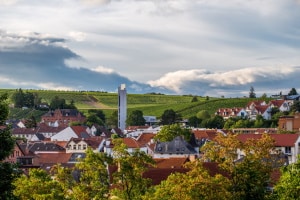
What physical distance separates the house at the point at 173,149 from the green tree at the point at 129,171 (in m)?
71.7

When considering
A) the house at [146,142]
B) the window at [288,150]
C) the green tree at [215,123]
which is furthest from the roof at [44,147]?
the green tree at [215,123]

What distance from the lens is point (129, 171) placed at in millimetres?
44562

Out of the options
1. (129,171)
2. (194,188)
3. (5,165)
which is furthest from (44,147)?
(5,165)

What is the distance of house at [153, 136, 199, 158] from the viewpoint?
11756cm

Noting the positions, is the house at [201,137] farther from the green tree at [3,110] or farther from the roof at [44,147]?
the green tree at [3,110]

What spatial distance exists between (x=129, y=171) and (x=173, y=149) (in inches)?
2930

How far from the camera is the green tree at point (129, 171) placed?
4438 cm

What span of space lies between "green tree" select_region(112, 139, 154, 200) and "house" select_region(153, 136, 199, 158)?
71.7 m

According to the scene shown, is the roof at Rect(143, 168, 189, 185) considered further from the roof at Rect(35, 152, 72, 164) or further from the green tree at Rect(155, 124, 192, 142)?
the green tree at Rect(155, 124, 192, 142)

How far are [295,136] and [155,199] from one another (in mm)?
72256

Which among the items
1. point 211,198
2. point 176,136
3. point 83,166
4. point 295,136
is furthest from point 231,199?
point 176,136

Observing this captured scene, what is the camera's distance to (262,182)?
47750mm

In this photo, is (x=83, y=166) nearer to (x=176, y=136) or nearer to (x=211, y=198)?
(x=211, y=198)

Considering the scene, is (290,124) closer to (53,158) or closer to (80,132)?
(80,132)
